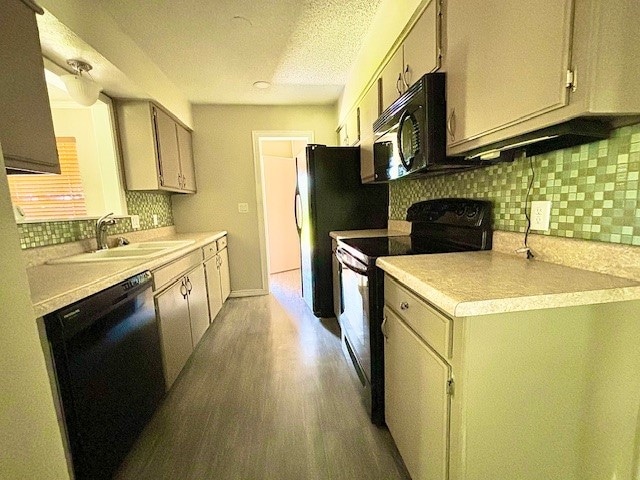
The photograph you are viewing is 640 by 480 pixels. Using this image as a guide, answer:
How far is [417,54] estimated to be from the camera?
4.52 feet

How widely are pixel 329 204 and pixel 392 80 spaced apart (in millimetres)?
1239

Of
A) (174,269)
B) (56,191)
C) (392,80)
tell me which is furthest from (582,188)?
(56,191)

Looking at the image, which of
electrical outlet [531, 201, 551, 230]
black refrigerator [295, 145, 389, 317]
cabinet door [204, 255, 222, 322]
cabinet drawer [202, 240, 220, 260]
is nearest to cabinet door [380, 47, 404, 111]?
black refrigerator [295, 145, 389, 317]

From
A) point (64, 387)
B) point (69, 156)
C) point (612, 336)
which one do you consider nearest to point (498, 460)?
point (612, 336)

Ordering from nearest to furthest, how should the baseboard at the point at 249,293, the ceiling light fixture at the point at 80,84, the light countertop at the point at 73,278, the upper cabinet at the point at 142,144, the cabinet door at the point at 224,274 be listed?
the light countertop at the point at 73,278 → the ceiling light fixture at the point at 80,84 → the upper cabinet at the point at 142,144 → the cabinet door at the point at 224,274 → the baseboard at the point at 249,293

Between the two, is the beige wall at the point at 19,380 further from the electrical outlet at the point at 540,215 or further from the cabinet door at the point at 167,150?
the cabinet door at the point at 167,150

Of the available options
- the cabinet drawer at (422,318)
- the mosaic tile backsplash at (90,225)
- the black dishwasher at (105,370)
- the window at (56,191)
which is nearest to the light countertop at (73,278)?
the black dishwasher at (105,370)

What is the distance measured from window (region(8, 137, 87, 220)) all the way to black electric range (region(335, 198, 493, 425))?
193 centimetres

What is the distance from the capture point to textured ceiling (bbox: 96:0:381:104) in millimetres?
1798

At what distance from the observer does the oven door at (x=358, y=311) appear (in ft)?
4.65

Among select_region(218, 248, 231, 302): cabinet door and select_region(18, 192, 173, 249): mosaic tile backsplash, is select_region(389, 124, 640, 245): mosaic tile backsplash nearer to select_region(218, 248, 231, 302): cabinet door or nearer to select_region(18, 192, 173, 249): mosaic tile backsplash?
select_region(18, 192, 173, 249): mosaic tile backsplash

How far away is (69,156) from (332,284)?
8.05 ft

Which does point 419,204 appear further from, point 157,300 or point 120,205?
point 120,205

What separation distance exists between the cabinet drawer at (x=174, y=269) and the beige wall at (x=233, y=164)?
1.24m
